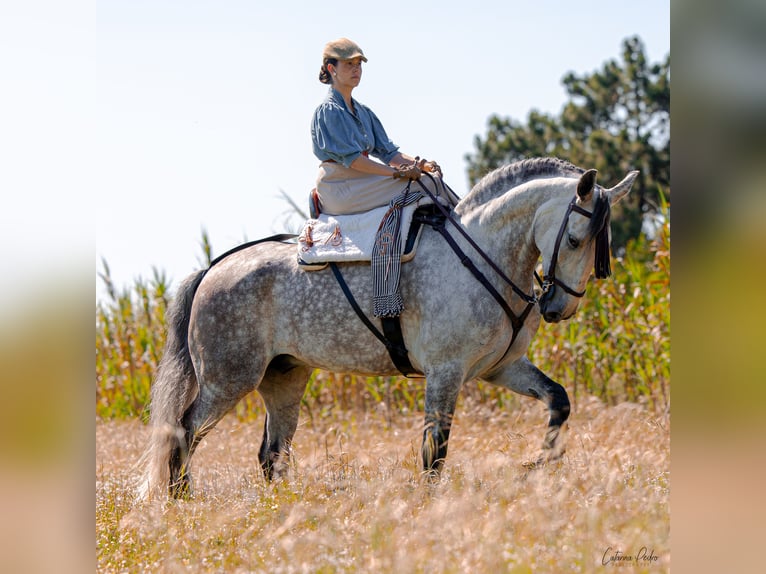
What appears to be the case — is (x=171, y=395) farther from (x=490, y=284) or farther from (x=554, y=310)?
(x=554, y=310)

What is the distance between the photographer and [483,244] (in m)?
5.13

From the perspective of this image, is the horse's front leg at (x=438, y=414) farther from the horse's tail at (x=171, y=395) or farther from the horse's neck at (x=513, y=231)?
the horse's tail at (x=171, y=395)

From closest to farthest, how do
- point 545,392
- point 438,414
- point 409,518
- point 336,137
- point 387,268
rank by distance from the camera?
point 409,518
point 438,414
point 387,268
point 545,392
point 336,137

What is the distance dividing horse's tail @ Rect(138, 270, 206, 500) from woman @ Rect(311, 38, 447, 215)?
128 cm

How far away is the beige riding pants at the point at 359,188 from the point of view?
5449 millimetres

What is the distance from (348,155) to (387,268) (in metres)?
0.78

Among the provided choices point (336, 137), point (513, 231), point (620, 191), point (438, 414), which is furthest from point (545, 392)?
point (336, 137)

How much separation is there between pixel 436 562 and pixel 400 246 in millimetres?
2055

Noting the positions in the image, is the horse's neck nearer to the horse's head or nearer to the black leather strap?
the horse's head

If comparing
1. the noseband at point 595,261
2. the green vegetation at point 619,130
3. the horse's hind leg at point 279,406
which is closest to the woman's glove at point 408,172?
the noseband at point 595,261

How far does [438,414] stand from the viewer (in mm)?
4949

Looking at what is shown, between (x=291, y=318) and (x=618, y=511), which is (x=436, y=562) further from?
(x=291, y=318)

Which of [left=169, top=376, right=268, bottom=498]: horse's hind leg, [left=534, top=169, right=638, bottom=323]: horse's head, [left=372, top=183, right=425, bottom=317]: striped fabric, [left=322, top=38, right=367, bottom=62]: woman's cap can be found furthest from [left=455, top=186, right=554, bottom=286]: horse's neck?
[left=169, top=376, right=268, bottom=498]: horse's hind leg

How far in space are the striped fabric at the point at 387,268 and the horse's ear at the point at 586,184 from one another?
3.63 ft
